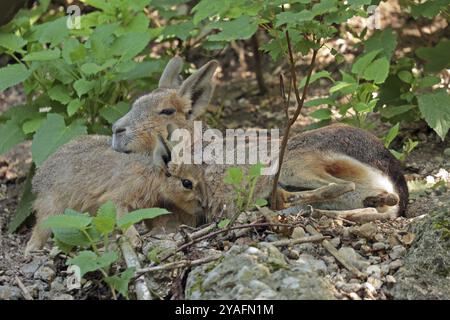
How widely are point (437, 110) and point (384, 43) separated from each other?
2.79ft

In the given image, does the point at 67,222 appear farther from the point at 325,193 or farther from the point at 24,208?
the point at 24,208

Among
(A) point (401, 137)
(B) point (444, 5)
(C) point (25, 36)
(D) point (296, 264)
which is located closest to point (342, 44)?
(A) point (401, 137)

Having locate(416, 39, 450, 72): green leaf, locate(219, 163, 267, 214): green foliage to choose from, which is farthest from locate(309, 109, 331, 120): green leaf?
locate(219, 163, 267, 214): green foliage

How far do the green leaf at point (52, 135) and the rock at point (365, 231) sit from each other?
2.62 m

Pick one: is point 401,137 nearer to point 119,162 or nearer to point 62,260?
point 119,162

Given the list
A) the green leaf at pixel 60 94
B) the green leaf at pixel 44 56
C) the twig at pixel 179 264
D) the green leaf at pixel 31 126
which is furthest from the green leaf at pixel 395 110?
the twig at pixel 179 264

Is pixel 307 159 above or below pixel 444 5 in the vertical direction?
below

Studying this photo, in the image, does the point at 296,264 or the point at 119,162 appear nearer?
the point at 296,264

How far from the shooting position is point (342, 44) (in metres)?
10.5

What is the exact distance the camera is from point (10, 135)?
A: 8008 mm

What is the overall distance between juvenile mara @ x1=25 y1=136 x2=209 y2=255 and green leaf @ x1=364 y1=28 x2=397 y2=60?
2.16 m

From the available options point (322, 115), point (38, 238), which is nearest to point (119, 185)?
point (38, 238)

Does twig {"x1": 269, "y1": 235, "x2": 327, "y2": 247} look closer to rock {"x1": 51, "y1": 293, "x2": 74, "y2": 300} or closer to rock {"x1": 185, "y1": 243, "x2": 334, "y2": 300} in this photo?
rock {"x1": 185, "y1": 243, "x2": 334, "y2": 300}
